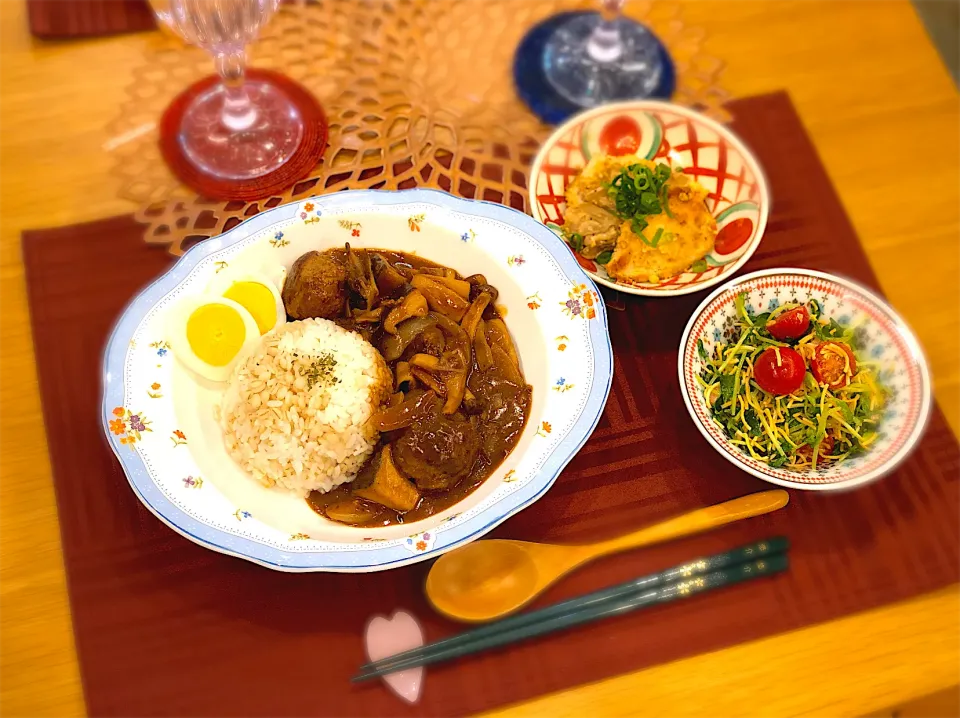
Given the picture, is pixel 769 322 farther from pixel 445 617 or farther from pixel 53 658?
pixel 53 658

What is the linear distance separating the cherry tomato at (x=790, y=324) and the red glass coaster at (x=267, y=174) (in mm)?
1581

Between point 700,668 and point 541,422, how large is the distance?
2.45ft

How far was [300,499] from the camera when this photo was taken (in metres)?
2.09

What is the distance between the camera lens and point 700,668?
194cm

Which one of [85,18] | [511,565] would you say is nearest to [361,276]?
[511,565]

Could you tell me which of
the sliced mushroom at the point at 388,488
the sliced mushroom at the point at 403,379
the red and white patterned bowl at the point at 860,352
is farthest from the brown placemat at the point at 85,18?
the red and white patterned bowl at the point at 860,352

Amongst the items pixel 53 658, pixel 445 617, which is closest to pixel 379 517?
pixel 445 617

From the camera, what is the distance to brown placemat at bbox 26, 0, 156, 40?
2.81m

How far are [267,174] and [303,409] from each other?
0.90m

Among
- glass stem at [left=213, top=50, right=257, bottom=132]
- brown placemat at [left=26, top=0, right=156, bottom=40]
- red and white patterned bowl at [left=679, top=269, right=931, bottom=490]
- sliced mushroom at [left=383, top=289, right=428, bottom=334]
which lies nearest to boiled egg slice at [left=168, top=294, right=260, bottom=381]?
sliced mushroom at [left=383, top=289, right=428, bottom=334]

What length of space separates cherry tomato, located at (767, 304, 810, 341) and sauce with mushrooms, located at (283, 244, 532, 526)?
29.2 inches

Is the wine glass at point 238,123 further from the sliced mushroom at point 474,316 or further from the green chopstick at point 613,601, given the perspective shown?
the green chopstick at point 613,601

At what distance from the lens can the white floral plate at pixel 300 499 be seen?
1833 mm

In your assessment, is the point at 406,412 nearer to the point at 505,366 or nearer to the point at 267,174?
the point at 505,366
